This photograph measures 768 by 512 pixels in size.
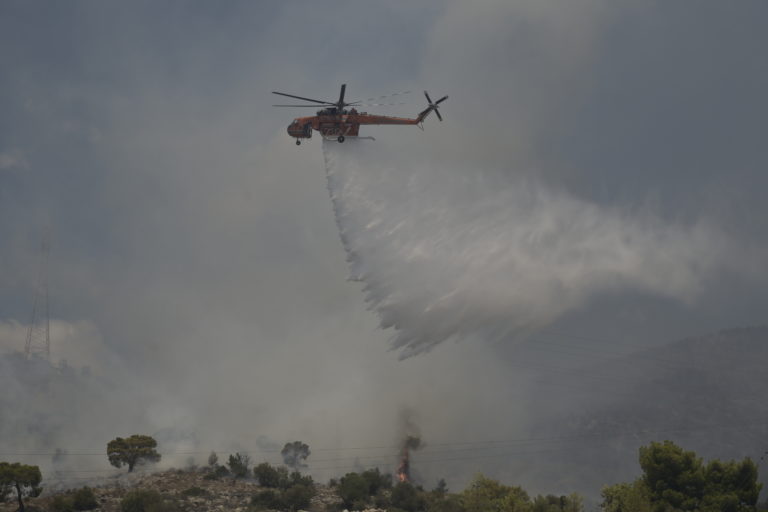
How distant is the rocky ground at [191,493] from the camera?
225 feet

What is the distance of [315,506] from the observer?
246 ft

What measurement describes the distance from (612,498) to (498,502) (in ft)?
34.9

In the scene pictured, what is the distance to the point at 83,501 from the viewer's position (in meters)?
66.1

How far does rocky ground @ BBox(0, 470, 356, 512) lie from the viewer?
6862 centimetres

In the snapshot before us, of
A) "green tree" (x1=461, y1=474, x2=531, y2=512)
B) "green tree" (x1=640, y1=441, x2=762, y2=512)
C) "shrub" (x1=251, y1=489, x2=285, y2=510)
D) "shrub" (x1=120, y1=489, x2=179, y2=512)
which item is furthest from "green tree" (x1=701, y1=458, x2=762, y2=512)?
"shrub" (x1=120, y1=489, x2=179, y2=512)

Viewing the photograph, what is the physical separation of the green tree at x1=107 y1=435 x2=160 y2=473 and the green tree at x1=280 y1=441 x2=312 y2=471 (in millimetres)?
37652

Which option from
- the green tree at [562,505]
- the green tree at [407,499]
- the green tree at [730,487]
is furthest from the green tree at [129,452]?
the green tree at [730,487]

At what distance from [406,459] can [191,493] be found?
73.9m

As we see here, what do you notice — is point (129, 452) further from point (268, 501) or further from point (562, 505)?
point (562, 505)

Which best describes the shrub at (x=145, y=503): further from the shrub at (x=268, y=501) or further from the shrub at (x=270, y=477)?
the shrub at (x=270, y=477)

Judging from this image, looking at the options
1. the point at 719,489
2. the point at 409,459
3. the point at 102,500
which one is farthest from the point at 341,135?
the point at 409,459

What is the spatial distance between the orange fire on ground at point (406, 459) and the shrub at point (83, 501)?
75470 mm

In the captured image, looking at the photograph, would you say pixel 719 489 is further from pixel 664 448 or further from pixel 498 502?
pixel 498 502

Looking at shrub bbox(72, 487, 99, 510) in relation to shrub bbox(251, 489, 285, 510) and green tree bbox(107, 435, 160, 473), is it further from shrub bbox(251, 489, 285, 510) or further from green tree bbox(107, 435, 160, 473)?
green tree bbox(107, 435, 160, 473)
